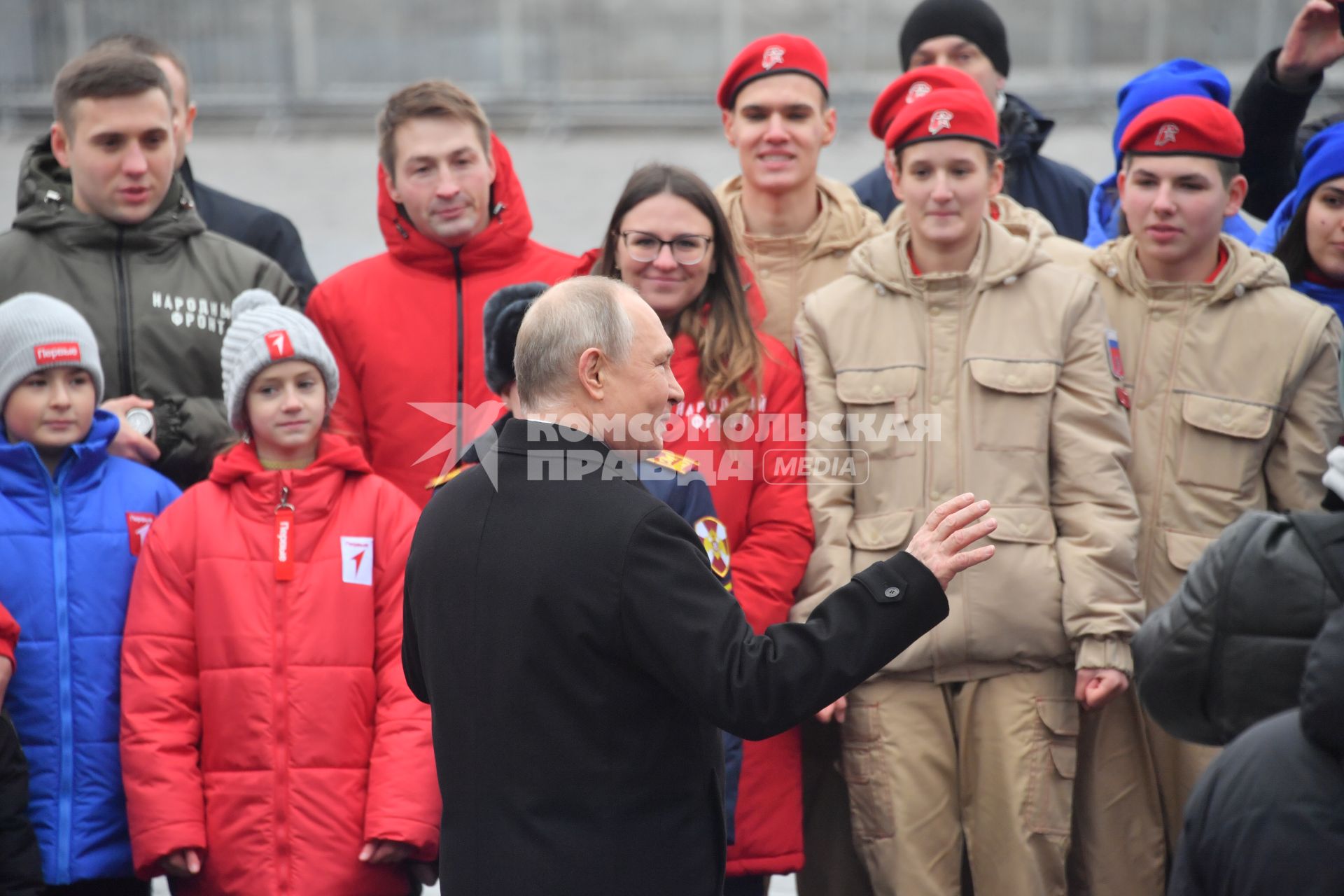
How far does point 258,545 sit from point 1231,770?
8.44 ft

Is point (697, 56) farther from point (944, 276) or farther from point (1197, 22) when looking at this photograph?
point (944, 276)

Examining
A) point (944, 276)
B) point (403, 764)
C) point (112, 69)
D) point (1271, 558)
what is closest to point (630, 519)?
point (1271, 558)

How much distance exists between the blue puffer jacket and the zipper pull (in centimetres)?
40

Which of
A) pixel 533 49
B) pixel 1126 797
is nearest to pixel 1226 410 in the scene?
pixel 1126 797

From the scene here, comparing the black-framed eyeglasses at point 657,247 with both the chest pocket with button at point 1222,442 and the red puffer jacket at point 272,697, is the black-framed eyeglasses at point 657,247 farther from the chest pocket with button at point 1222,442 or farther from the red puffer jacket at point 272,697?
the chest pocket with button at point 1222,442

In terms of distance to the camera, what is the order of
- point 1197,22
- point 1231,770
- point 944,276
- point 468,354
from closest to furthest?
point 1231,770 → point 944,276 → point 468,354 → point 1197,22

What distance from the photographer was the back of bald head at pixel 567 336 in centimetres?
294

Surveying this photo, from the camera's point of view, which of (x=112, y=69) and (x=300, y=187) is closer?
(x=112, y=69)

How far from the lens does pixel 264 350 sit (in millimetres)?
4328

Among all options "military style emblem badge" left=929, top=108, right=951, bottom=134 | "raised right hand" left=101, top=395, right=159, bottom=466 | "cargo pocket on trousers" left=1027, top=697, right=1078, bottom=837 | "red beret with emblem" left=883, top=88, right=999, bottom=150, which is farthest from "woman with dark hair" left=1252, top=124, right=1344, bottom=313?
"raised right hand" left=101, top=395, right=159, bottom=466

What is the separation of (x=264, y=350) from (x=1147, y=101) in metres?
2.90

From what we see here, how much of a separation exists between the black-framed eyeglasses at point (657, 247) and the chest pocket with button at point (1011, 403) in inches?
33.0

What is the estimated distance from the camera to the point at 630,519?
112 inches

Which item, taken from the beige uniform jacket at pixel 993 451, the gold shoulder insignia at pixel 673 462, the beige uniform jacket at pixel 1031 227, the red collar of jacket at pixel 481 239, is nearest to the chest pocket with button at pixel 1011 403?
the beige uniform jacket at pixel 993 451
